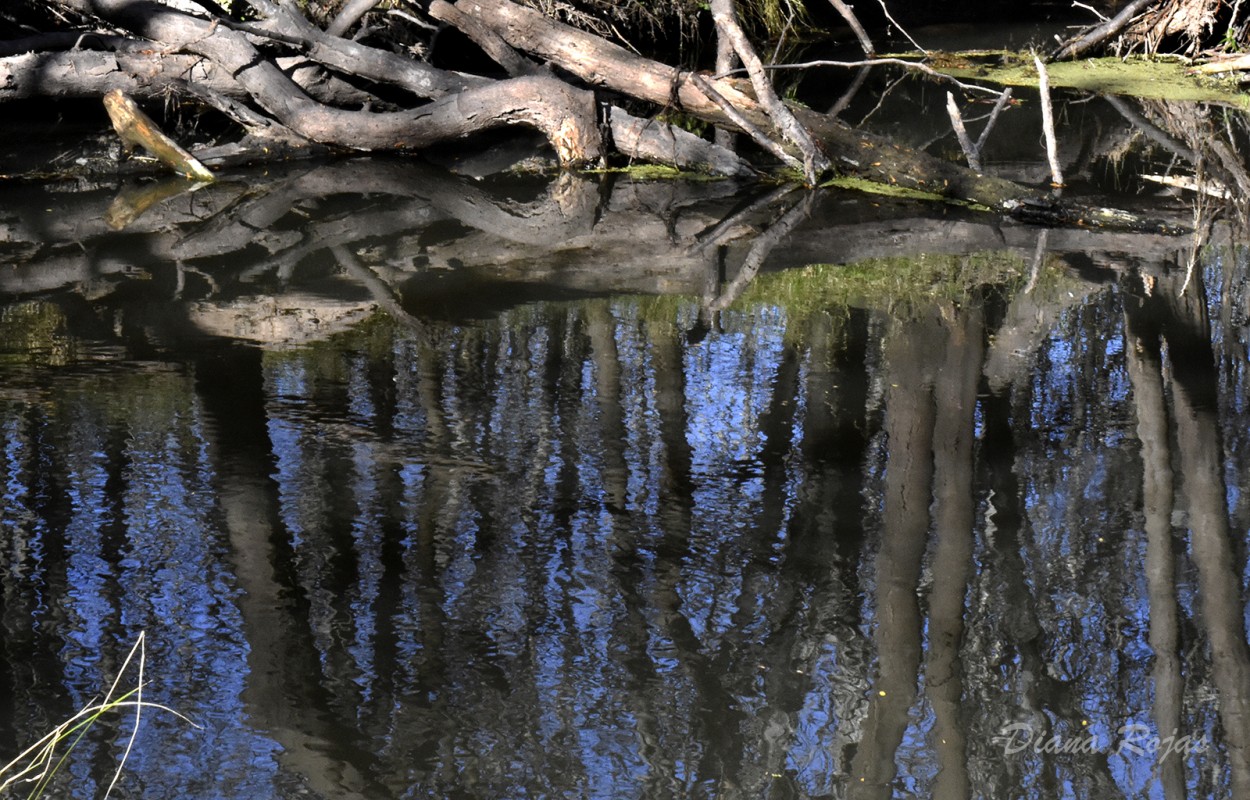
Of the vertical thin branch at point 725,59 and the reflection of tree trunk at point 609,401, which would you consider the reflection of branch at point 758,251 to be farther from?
the vertical thin branch at point 725,59

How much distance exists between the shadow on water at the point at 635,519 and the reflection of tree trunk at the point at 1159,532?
15mm

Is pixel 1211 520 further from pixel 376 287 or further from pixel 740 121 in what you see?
pixel 740 121

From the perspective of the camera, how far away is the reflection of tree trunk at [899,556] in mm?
3471

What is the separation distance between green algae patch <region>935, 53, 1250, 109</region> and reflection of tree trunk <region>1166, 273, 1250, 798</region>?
24.6 feet

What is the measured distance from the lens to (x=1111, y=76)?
49.0 ft

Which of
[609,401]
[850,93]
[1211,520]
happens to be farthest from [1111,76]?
[1211,520]

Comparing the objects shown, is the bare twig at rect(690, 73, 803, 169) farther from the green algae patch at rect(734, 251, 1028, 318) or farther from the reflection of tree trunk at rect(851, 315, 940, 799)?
the reflection of tree trunk at rect(851, 315, 940, 799)

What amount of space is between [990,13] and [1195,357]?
1575cm

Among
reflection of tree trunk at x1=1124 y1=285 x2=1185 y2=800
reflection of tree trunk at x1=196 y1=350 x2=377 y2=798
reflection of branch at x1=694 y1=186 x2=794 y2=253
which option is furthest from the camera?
reflection of branch at x1=694 y1=186 x2=794 y2=253

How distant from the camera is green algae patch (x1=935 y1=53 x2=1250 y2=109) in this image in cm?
1385

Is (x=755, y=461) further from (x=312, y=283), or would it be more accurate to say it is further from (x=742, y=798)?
(x=312, y=283)

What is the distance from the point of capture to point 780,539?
4633 millimetres

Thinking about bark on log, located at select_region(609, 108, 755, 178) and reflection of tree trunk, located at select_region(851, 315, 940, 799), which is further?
bark on log, located at select_region(609, 108, 755, 178)

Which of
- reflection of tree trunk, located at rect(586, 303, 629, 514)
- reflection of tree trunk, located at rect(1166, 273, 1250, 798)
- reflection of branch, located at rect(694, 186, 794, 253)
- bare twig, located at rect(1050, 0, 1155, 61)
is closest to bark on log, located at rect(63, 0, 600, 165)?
reflection of branch, located at rect(694, 186, 794, 253)
